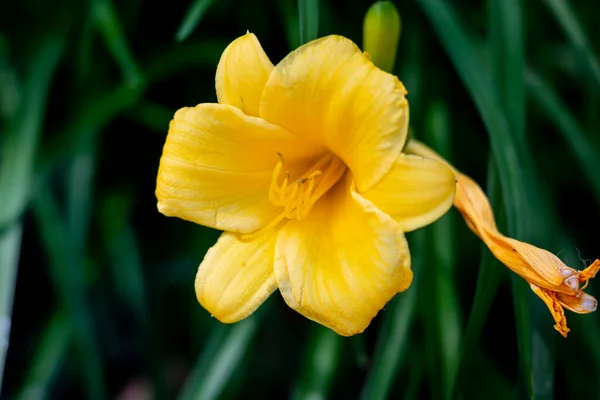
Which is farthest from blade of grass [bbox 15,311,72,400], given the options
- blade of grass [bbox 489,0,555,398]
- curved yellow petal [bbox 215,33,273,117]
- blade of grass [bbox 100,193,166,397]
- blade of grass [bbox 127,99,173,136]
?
blade of grass [bbox 489,0,555,398]

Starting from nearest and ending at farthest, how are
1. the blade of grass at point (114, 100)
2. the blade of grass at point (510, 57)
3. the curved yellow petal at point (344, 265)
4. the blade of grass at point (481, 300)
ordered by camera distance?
the curved yellow petal at point (344, 265) → the blade of grass at point (481, 300) → the blade of grass at point (510, 57) → the blade of grass at point (114, 100)

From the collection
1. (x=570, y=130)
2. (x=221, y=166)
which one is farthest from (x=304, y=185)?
(x=570, y=130)

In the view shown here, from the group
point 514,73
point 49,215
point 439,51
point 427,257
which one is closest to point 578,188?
point 439,51

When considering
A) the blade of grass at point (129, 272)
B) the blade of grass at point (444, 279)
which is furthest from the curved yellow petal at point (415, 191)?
the blade of grass at point (129, 272)

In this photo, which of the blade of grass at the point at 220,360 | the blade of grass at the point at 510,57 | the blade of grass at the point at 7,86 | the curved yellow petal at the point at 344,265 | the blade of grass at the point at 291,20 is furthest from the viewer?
the blade of grass at the point at 7,86

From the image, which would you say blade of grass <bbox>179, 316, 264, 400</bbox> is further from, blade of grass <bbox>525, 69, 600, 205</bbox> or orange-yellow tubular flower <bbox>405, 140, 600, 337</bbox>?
blade of grass <bbox>525, 69, 600, 205</bbox>

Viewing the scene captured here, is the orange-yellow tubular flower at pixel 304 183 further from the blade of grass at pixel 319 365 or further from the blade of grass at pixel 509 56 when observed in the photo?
the blade of grass at pixel 319 365

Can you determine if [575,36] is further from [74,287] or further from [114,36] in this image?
[74,287]
